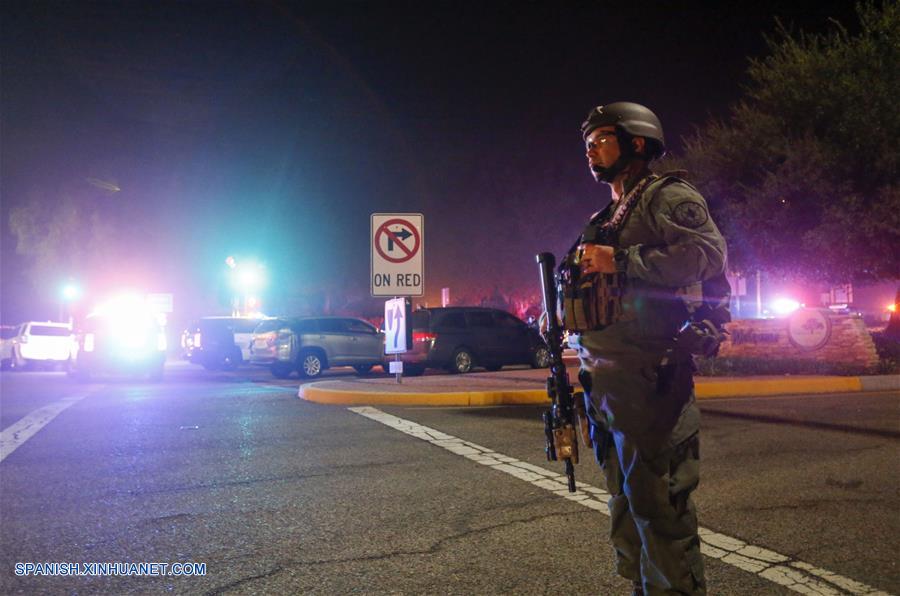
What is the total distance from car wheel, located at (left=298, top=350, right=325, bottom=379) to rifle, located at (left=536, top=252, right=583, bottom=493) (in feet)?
53.1

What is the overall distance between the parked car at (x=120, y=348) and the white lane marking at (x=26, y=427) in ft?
23.9

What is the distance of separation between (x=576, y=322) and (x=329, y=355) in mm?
16654

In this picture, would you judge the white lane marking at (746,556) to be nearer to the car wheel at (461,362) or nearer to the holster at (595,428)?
the holster at (595,428)

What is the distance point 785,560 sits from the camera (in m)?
3.76

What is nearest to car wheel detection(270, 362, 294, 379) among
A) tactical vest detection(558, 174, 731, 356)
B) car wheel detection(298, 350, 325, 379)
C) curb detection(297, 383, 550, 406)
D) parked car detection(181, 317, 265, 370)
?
car wheel detection(298, 350, 325, 379)

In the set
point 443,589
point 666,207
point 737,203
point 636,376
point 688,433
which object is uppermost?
point 737,203

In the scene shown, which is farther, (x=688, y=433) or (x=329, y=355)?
(x=329, y=355)

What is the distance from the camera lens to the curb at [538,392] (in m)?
10.6

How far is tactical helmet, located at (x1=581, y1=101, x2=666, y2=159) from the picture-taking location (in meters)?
2.76

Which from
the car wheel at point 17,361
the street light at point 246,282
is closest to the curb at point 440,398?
the street light at point 246,282

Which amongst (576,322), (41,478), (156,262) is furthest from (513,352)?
(156,262)

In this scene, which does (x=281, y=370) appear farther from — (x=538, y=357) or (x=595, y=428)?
(x=595, y=428)

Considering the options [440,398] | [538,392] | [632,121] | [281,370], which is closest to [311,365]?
[281,370]

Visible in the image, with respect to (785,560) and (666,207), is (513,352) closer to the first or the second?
(785,560)
